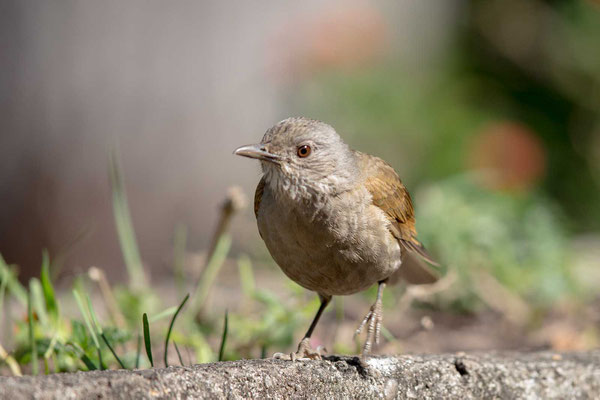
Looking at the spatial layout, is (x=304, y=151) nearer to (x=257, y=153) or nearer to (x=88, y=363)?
(x=257, y=153)

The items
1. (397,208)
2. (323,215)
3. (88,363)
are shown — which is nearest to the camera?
(88,363)

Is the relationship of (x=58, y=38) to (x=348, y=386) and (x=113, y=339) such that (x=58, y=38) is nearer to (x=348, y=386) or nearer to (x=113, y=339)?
(x=113, y=339)

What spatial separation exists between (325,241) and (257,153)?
1.51 feet

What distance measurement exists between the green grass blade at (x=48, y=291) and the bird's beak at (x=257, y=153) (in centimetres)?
87

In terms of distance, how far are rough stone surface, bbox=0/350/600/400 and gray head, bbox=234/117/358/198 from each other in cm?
81

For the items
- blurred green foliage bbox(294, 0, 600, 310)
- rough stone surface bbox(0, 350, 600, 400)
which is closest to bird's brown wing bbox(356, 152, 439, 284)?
rough stone surface bbox(0, 350, 600, 400)

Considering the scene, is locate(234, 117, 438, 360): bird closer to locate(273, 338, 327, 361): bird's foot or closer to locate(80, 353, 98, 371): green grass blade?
locate(273, 338, 327, 361): bird's foot

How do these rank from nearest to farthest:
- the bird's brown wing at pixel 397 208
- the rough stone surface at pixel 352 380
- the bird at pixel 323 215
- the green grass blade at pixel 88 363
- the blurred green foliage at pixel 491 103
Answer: the rough stone surface at pixel 352 380, the green grass blade at pixel 88 363, the bird at pixel 323 215, the bird's brown wing at pixel 397 208, the blurred green foliage at pixel 491 103

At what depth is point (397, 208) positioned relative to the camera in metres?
3.80

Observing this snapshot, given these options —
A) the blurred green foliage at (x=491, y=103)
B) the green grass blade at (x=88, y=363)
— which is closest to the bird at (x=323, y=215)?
the green grass blade at (x=88, y=363)

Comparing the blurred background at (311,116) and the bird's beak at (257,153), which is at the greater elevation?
the blurred background at (311,116)

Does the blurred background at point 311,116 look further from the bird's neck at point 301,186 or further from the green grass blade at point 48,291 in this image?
the green grass blade at point 48,291

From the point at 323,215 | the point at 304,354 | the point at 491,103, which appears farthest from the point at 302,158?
the point at 491,103

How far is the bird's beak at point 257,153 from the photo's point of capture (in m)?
3.39
